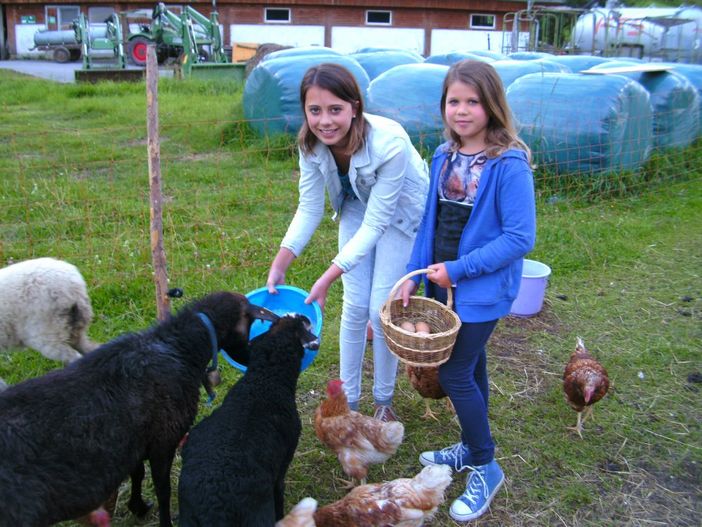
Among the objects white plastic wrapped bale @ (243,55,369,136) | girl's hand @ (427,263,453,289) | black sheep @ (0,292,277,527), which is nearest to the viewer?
black sheep @ (0,292,277,527)

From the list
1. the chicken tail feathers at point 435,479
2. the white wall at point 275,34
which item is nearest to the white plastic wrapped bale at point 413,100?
the chicken tail feathers at point 435,479

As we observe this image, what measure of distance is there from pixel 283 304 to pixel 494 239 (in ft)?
4.87

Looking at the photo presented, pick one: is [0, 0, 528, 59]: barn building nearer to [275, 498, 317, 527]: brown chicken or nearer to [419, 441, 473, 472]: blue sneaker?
[419, 441, 473, 472]: blue sneaker

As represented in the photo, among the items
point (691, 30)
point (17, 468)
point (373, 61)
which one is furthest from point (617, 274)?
point (691, 30)

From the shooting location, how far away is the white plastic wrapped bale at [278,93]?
31.9ft

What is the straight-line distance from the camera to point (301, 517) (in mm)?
2711

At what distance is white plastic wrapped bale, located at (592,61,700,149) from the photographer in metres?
8.84

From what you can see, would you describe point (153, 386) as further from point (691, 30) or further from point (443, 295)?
point (691, 30)

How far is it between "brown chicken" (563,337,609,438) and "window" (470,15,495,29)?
1283 inches

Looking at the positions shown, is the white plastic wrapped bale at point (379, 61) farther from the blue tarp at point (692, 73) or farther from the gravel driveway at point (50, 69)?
the gravel driveway at point (50, 69)

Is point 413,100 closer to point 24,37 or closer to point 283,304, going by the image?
point 283,304

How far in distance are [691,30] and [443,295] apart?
2355 cm

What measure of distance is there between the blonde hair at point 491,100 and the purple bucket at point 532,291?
8.06 feet

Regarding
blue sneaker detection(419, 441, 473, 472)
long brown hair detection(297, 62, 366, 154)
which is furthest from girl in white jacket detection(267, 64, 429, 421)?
blue sneaker detection(419, 441, 473, 472)
